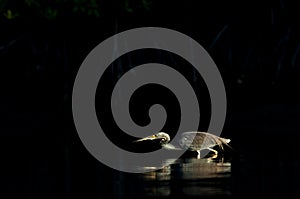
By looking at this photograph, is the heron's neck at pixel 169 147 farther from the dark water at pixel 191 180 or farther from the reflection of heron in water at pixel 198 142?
the dark water at pixel 191 180

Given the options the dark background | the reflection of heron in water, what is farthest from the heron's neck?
the dark background

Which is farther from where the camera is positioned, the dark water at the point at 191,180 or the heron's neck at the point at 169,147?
the heron's neck at the point at 169,147

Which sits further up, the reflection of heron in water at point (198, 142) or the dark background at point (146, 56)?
→ the dark background at point (146, 56)

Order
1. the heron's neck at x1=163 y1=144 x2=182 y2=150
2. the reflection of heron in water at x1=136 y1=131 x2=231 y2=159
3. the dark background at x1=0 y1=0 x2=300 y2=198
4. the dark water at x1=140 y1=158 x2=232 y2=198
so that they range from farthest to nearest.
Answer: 1. the dark background at x1=0 y1=0 x2=300 y2=198
2. the heron's neck at x1=163 y1=144 x2=182 y2=150
3. the reflection of heron in water at x1=136 y1=131 x2=231 y2=159
4. the dark water at x1=140 y1=158 x2=232 y2=198

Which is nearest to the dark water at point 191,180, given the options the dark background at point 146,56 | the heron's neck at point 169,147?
the heron's neck at point 169,147

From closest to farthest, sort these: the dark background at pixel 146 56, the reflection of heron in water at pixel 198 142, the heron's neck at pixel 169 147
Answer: the reflection of heron in water at pixel 198 142 → the heron's neck at pixel 169 147 → the dark background at pixel 146 56

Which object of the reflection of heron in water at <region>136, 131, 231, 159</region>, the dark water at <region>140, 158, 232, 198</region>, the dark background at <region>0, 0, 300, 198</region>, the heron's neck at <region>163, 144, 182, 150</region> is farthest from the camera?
the dark background at <region>0, 0, 300, 198</region>

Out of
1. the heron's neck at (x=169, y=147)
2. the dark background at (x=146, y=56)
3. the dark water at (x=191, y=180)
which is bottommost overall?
the dark water at (x=191, y=180)

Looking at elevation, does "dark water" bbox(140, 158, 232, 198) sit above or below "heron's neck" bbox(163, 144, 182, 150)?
below

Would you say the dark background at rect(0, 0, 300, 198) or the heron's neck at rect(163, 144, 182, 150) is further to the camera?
the dark background at rect(0, 0, 300, 198)

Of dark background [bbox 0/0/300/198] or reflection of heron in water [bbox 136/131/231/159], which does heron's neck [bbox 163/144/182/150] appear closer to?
reflection of heron in water [bbox 136/131/231/159]

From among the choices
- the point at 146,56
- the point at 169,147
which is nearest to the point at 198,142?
the point at 169,147

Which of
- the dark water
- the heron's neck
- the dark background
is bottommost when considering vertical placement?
the dark water

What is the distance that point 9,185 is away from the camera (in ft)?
35.4
